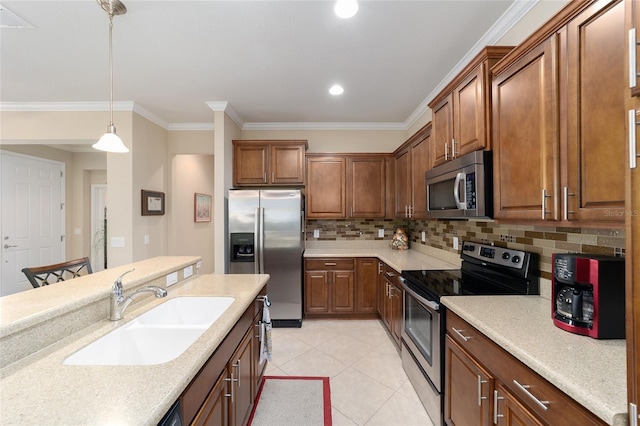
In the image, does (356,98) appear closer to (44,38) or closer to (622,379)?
(44,38)

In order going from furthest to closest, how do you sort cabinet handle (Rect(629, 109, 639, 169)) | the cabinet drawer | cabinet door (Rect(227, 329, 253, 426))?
the cabinet drawer
cabinet door (Rect(227, 329, 253, 426))
cabinet handle (Rect(629, 109, 639, 169))

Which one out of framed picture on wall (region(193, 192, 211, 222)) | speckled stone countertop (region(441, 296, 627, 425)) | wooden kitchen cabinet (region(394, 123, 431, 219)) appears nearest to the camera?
speckled stone countertop (region(441, 296, 627, 425))

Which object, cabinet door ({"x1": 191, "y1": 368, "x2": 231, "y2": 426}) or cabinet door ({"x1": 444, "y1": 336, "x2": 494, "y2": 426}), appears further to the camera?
cabinet door ({"x1": 444, "y1": 336, "x2": 494, "y2": 426})

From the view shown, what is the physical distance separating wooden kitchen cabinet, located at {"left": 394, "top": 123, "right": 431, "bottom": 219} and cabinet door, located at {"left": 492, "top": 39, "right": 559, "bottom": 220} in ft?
3.61

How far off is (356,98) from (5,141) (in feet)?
13.9

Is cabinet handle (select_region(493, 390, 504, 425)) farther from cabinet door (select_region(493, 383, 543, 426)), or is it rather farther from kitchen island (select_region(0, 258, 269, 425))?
kitchen island (select_region(0, 258, 269, 425))

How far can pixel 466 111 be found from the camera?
182 cm

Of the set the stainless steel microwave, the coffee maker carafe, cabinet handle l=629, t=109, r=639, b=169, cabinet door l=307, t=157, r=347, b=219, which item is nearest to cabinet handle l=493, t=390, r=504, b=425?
the coffee maker carafe

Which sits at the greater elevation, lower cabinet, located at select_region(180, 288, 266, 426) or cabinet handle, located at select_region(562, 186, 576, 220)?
cabinet handle, located at select_region(562, 186, 576, 220)

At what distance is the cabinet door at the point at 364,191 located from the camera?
377 centimetres

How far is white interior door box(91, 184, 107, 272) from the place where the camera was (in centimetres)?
527

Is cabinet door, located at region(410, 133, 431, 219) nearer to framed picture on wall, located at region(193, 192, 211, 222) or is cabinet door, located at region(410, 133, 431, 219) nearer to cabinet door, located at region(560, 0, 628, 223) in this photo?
cabinet door, located at region(560, 0, 628, 223)

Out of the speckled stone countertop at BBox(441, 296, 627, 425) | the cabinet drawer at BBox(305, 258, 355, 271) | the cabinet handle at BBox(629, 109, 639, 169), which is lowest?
the cabinet drawer at BBox(305, 258, 355, 271)

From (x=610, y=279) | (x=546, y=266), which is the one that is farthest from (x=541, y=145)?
(x=546, y=266)
